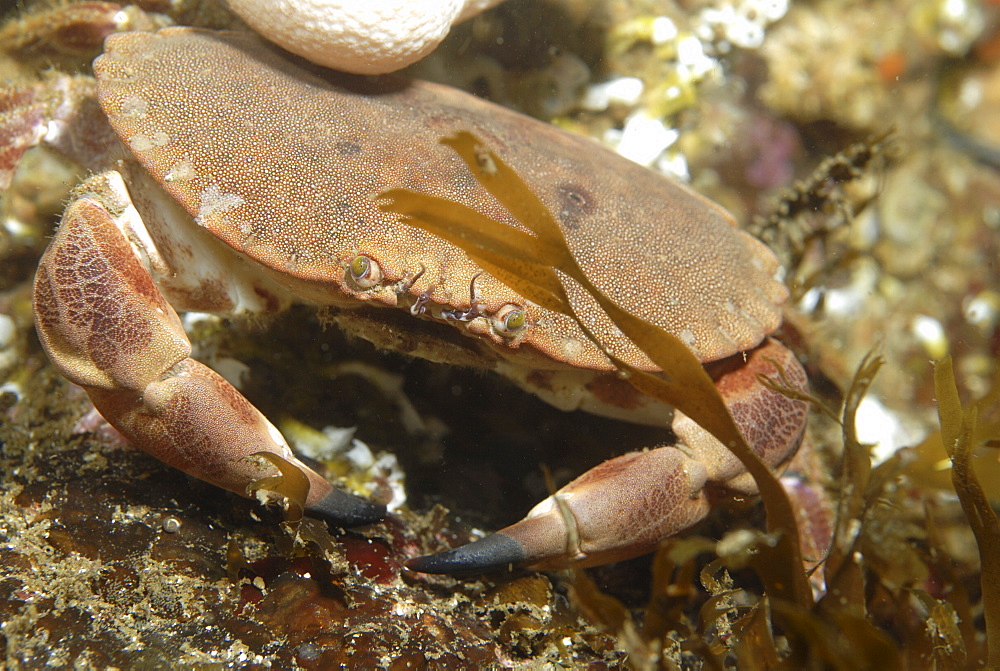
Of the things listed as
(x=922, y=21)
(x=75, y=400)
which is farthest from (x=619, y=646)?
(x=922, y=21)

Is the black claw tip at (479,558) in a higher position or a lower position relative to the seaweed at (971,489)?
lower

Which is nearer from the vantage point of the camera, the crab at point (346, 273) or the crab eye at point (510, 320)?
the crab at point (346, 273)

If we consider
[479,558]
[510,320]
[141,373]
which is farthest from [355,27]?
[479,558]

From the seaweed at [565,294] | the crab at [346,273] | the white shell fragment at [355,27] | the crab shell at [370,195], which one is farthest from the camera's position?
the white shell fragment at [355,27]

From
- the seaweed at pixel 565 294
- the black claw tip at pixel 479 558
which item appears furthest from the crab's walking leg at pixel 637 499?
the seaweed at pixel 565 294

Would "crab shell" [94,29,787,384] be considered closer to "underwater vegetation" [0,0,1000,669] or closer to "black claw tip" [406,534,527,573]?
"underwater vegetation" [0,0,1000,669]

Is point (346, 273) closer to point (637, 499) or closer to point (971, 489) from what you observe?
point (637, 499)

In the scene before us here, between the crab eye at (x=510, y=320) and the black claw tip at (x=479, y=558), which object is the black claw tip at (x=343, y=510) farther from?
the crab eye at (x=510, y=320)
